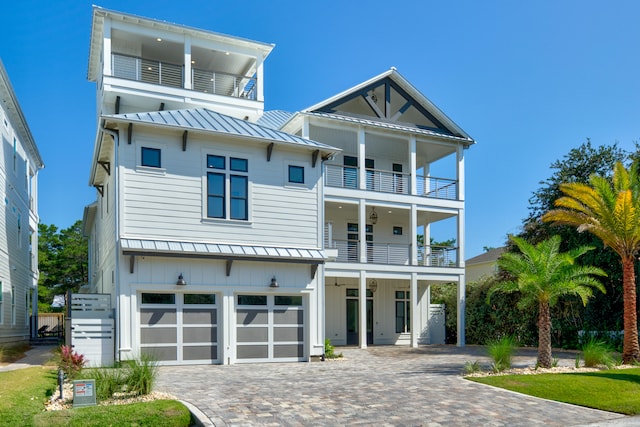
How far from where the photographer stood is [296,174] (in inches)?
776

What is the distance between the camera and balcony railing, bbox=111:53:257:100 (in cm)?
2183

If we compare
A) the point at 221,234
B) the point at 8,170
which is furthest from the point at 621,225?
the point at 8,170

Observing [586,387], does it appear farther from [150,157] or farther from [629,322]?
[150,157]

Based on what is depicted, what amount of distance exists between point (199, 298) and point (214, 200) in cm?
304

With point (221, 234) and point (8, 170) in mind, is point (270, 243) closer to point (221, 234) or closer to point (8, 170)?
point (221, 234)

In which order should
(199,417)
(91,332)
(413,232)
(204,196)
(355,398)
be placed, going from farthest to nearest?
(413,232)
(204,196)
(91,332)
(355,398)
(199,417)

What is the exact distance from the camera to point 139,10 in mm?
21969

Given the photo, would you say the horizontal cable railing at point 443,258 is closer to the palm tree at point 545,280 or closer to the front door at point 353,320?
the front door at point 353,320

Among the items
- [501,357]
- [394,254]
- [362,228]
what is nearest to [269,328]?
[501,357]

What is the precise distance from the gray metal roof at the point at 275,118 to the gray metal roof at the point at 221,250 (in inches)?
405

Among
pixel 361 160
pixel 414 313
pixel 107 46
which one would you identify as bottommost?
pixel 414 313

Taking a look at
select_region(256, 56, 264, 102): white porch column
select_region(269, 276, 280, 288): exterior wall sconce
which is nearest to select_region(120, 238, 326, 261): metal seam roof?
select_region(269, 276, 280, 288): exterior wall sconce

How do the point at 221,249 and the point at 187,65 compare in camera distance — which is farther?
the point at 187,65

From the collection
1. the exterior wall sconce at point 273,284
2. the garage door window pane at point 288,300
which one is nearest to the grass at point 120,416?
the exterior wall sconce at point 273,284
